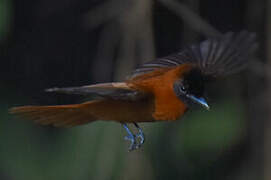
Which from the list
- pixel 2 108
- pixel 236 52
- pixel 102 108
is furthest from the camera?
pixel 2 108

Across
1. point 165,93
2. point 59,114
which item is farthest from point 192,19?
point 59,114

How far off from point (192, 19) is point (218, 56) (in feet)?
4.32

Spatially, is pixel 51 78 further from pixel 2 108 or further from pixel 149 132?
pixel 149 132

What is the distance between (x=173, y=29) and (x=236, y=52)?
6.46 ft

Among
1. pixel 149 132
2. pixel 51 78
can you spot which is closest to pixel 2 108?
pixel 51 78

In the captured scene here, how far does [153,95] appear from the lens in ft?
11.6

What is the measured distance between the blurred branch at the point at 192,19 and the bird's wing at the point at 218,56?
3.95 ft

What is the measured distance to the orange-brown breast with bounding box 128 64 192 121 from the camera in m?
3.48

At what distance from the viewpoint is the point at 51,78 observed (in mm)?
5852

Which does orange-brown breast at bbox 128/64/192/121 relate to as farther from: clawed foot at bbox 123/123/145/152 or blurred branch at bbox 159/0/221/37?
A: blurred branch at bbox 159/0/221/37

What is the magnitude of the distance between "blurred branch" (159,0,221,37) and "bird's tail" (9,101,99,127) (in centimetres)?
177

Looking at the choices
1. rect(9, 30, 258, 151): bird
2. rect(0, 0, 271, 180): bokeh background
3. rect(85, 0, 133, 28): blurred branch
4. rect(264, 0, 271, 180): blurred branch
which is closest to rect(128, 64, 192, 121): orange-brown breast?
rect(9, 30, 258, 151): bird

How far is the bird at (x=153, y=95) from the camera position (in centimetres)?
344

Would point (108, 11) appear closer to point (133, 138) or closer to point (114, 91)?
point (133, 138)
